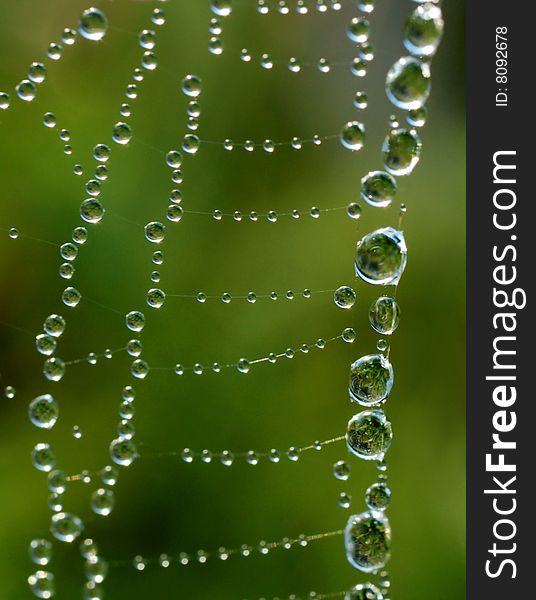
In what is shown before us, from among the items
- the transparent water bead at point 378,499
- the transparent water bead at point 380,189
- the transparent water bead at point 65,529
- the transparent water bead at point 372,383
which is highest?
the transparent water bead at point 380,189

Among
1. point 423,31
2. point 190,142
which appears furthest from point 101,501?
point 423,31

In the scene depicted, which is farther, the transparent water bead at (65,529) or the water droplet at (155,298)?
the water droplet at (155,298)

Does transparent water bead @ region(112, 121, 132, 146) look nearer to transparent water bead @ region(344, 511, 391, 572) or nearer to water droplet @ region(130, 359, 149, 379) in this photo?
water droplet @ region(130, 359, 149, 379)

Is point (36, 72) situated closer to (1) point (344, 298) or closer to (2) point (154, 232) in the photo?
(2) point (154, 232)

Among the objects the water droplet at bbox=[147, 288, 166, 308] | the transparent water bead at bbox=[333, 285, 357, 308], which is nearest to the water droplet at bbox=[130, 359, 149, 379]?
the water droplet at bbox=[147, 288, 166, 308]

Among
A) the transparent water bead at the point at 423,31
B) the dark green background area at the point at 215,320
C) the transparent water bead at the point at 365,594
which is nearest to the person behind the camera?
the transparent water bead at the point at 423,31

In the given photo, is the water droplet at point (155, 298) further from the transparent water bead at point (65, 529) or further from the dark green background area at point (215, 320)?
the transparent water bead at point (65, 529)

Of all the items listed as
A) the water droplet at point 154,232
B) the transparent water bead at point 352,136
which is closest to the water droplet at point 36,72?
the water droplet at point 154,232
